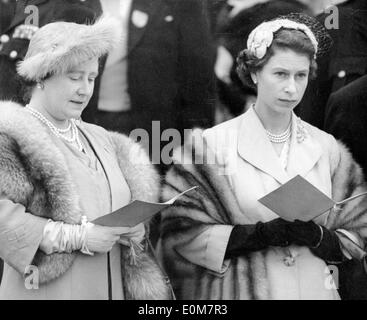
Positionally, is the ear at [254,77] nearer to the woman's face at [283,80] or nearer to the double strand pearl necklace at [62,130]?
the woman's face at [283,80]

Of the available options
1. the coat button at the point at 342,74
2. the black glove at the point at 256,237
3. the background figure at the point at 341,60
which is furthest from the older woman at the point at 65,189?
the coat button at the point at 342,74

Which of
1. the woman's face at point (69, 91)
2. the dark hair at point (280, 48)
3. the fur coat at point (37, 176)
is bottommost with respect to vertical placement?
the fur coat at point (37, 176)

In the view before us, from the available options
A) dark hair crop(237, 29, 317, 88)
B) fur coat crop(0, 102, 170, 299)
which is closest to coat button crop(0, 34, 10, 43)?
fur coat crop(0, 102, 170, 299)

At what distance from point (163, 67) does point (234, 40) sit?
0.38 meters

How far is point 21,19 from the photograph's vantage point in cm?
414

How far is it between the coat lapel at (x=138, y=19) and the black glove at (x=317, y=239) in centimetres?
119

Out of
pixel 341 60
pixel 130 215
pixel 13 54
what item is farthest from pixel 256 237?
pixel 13 54

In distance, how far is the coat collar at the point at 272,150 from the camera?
4055 millimetres

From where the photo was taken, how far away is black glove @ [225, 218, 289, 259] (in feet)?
12.9

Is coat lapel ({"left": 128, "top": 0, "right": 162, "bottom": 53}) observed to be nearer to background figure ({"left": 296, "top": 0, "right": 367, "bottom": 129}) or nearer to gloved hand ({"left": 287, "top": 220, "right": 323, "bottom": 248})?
background figure ({"left": 296, "top": 0, "right": 367, "bottom": 129})

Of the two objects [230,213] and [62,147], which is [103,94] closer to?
[62,147]

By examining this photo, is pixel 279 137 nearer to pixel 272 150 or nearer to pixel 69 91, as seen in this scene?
pixel 272 150

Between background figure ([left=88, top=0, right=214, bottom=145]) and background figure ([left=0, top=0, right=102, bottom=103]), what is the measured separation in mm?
151
